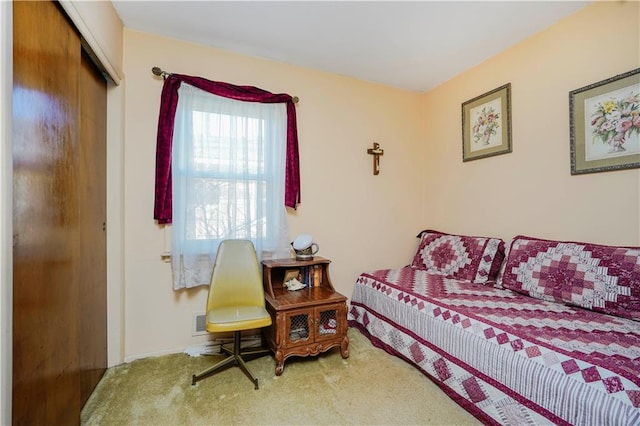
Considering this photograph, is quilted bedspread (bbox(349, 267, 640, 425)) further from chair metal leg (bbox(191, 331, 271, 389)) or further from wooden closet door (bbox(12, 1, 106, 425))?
wooden closet door (bbox(12, 1, 106, 425))

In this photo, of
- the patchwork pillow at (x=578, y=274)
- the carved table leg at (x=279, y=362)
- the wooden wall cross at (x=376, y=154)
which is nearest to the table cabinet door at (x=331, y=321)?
the carved table leg at (x=279, y=362)

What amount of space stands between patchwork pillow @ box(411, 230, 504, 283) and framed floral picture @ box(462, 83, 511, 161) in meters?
0.81

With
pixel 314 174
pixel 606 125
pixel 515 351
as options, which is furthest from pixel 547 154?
pixel 314 174

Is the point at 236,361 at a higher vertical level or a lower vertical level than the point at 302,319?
lower

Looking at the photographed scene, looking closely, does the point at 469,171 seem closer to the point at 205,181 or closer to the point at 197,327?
the point at 205,181

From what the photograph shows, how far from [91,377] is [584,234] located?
3.37 metres

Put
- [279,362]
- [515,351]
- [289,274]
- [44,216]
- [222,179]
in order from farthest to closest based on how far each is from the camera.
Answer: [289,274], [222,179], [279,362], [515,351], [44,216]

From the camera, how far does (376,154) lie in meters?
3.04

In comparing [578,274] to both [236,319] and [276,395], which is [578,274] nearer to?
[276,395]

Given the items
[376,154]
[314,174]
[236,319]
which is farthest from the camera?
[376,154]

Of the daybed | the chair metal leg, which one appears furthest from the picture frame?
the daybed

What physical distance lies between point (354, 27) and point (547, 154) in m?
1.76

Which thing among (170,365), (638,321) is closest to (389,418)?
(638,321)

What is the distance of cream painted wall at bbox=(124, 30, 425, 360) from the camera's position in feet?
7.20
